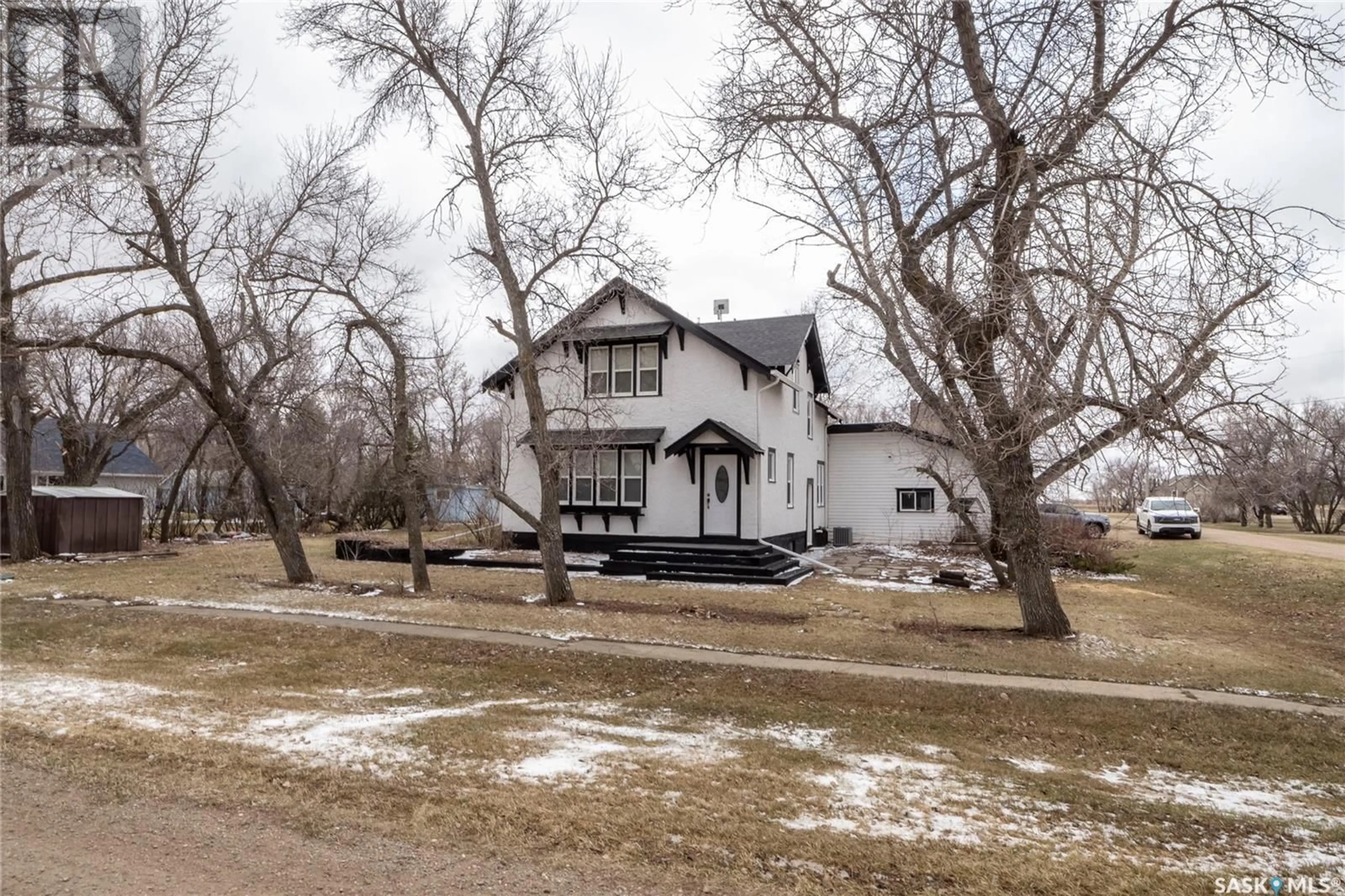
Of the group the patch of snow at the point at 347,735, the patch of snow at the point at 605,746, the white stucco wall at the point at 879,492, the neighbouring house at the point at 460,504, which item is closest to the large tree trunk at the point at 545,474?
the neighbouring house at the point at 460,504

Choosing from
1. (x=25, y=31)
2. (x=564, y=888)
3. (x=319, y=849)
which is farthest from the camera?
(x=25, y=31)

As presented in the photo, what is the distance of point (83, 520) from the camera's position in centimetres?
2070

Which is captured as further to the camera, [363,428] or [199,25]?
[363,428]

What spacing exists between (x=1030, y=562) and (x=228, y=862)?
10.00 metres

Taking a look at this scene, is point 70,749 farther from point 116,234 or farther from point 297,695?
point 116,234

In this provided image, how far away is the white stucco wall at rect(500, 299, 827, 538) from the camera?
19641mm

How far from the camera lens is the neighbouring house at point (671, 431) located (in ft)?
64.0

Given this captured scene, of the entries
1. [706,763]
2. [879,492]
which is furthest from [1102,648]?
[879,492]

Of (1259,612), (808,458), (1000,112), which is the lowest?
(1259,612)

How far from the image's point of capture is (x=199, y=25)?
42.6 feet

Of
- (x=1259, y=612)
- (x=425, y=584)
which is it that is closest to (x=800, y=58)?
(x=425, y=584)

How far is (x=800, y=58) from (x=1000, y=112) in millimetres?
2479

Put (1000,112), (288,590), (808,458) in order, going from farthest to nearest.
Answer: (808,458) < (288,590) < (1000,112)

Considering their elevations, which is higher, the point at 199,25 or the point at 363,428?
the point at 199,25
